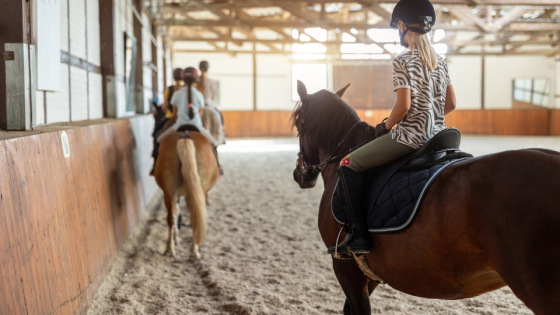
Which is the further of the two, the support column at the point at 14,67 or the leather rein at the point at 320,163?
the support column at the point at 14,67

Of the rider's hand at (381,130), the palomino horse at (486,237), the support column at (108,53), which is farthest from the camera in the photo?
the support column at (108,53)

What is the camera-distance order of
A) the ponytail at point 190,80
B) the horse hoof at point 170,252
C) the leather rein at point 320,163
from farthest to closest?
the ponytail at point 190,80, the horse hoof at point 170,252, the leather rein at point 320,163

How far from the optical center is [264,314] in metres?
3.00

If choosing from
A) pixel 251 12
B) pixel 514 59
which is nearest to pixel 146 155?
pixel 251 12

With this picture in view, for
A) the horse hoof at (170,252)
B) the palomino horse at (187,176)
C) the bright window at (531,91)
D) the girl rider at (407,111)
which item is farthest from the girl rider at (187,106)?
the bright window at (531,91)

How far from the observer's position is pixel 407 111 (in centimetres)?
204

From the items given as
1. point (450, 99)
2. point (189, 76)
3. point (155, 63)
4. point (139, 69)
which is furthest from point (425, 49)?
point (155, 63)

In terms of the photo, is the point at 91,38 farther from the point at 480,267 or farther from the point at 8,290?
the point at 480,267

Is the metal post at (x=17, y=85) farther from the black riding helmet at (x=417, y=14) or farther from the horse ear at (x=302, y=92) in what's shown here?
the black riding helmet at (x=417, y=14)

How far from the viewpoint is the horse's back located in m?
1.43

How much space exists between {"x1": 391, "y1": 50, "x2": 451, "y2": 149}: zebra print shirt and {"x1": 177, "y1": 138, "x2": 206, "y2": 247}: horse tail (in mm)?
2628

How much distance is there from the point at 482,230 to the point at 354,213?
0.62 m

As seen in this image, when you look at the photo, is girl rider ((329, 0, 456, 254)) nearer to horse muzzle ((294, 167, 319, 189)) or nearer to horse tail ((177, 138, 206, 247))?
horse muzzle ((294, 167, 319, 189))

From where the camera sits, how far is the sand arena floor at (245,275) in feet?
10.3
